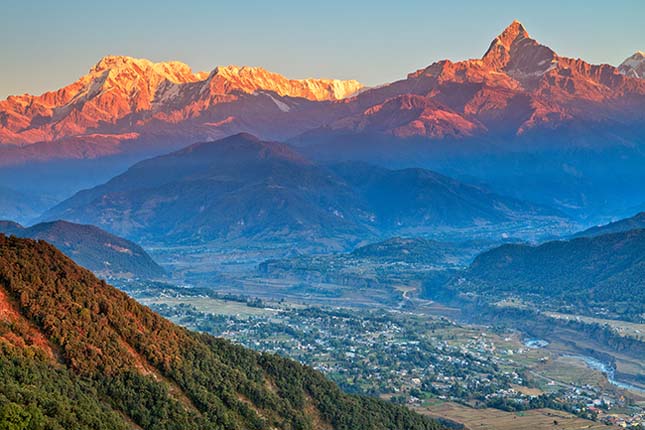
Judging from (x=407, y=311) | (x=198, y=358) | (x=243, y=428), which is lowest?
(x=243, y=428)

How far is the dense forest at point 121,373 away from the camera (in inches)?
2446

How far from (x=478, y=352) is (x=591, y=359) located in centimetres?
1619

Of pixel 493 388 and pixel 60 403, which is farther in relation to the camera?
pixel 493 388

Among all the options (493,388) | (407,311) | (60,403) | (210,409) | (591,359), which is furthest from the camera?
(407,311)

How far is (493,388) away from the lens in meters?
119

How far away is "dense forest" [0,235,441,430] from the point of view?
204 feet

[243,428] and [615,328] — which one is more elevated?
[615,328]

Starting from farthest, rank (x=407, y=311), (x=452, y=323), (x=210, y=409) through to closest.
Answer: (x=407, y=311), (x=452, y=323), (x=210, y=409)

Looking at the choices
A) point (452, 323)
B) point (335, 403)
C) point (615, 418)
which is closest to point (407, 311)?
point (452, 323)

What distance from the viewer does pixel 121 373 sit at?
69.9 m

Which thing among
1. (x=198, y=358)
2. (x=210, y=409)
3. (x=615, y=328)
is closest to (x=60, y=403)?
(x=210, y=409)

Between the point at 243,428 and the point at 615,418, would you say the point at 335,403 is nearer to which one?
the point at 243,428

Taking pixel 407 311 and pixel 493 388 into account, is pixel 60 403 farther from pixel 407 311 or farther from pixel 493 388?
pixel 407 311

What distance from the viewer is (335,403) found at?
289 ft
